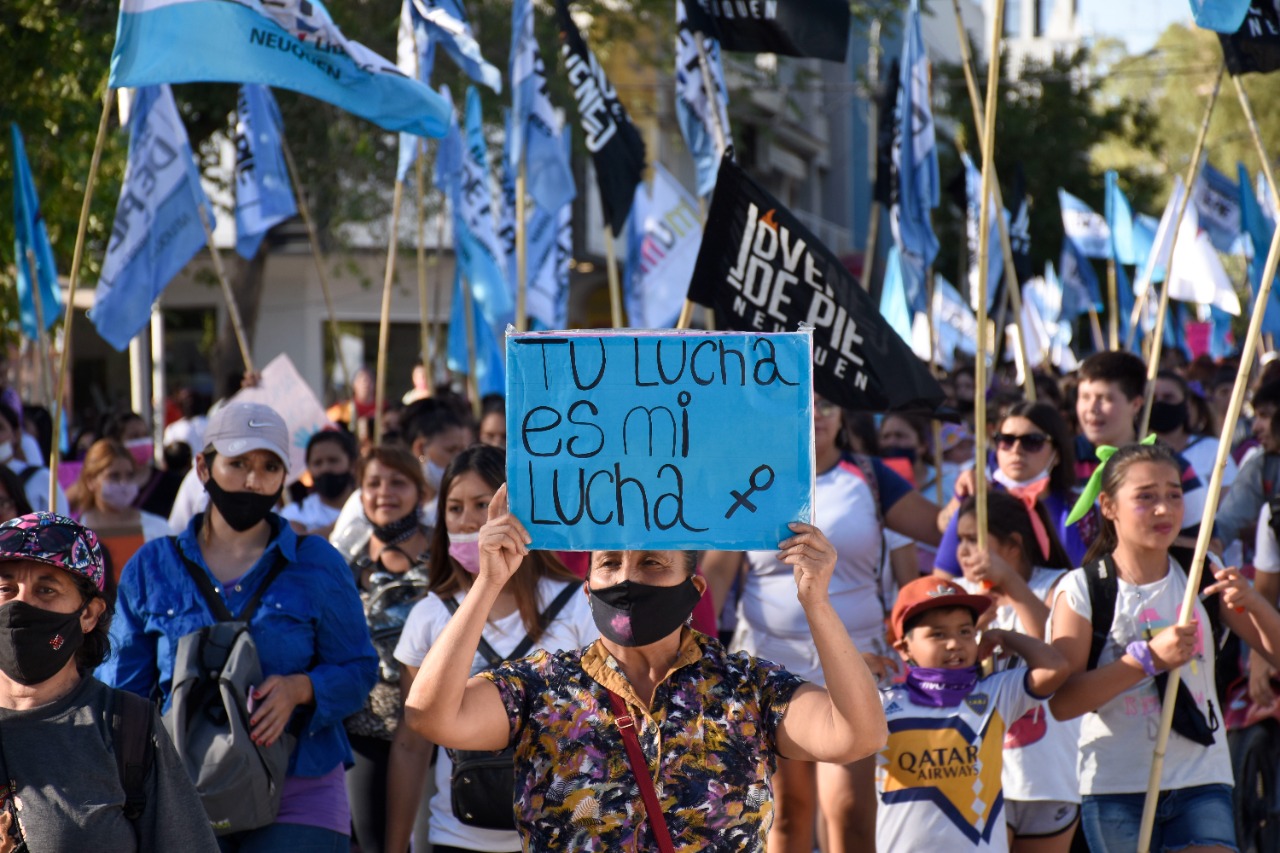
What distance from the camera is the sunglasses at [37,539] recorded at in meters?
3.33

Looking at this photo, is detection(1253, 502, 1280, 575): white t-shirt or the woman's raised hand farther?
detection(1253, 502, 1280, 575): white t-shirt

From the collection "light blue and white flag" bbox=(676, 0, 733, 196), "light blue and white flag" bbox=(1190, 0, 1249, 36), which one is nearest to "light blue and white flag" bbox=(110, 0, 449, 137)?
"light blue and white flag" bbox=(676, 0, 733, 196)

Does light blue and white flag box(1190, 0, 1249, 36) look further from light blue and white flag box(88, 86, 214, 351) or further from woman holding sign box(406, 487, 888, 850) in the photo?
light blue and white flag box(88, 86, 214, 351)

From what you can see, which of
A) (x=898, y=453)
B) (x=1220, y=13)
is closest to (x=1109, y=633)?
(x=1220, y=13)

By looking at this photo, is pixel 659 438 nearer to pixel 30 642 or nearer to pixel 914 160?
pixel 30 642

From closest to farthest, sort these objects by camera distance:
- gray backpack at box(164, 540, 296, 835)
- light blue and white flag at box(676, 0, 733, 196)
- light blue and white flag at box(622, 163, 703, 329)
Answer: gray backpack at box(164, 540, 296, 835)
light blue and white flag at box(676, 0, 733, 196)
light blue and white flag at box(622, 163, 703, 329)

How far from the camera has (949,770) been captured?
15.5 ft

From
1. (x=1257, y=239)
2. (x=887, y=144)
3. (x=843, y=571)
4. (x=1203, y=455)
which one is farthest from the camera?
(x=1257, y=239)

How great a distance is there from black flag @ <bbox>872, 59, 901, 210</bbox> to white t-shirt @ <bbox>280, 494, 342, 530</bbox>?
4390 mm

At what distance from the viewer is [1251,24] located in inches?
248

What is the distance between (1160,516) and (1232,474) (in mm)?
3502

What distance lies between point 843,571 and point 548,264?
631 cm

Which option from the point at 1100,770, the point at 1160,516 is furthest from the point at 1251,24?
the point at 1100,770

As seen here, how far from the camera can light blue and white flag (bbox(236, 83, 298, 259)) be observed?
33.4ft
